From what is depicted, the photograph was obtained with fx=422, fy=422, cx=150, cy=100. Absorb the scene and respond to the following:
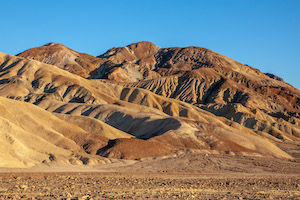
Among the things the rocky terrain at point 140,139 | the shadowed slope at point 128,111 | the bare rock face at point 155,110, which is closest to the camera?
the rocky terrain at point 140,139

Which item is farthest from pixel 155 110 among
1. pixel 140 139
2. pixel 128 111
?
pixel 140 139

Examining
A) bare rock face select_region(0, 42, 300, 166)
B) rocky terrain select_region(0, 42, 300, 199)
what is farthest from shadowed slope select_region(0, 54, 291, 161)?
rocky terrain select_region(0, 42, 300, 199)

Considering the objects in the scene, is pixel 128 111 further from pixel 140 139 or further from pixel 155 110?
pixel 140 139

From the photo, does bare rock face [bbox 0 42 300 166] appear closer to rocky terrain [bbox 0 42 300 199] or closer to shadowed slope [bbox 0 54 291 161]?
shadowed slope [bbox 0 54 291 161]

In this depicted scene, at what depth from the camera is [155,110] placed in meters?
117

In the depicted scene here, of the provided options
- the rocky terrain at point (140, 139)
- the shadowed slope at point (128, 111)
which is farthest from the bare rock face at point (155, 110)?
the rocky terrain at point (140, 139)

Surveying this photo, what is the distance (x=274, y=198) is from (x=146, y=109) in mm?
94083

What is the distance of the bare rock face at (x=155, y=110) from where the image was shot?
69.3m

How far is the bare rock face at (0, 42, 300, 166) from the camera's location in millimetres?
69312

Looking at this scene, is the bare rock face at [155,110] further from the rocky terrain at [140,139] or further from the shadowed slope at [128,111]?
the rocky terrain at [140,139]

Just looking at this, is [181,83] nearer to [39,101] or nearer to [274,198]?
[39,101]

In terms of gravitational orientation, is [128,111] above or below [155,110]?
below

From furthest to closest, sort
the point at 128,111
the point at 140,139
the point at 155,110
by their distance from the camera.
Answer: the point at 155,110 → the point at 128,111 → the point at 140,139

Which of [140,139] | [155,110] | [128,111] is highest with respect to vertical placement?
[155,110]
